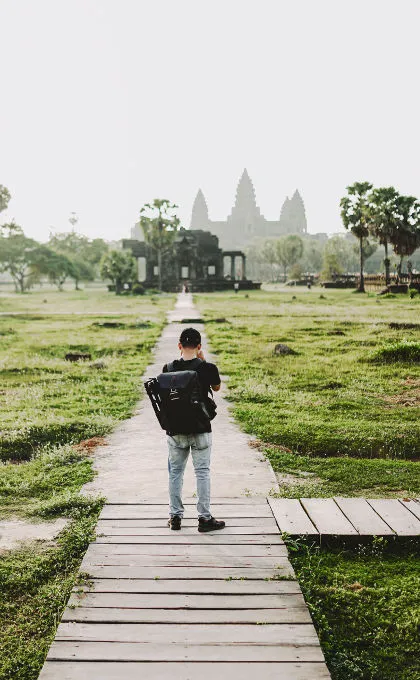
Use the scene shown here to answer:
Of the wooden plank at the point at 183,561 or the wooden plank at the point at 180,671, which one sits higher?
the wooden plank at the point at 183,561

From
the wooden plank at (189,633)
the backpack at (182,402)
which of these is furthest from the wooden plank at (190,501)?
the wooden plank at (189,633)

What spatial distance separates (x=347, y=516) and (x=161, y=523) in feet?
4.92

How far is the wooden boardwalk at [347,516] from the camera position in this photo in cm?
474

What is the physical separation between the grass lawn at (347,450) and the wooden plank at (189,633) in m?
0.28

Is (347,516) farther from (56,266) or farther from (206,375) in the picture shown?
(56,266)

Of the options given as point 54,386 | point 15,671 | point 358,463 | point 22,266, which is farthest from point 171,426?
point 22,266

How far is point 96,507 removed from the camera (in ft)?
17.7

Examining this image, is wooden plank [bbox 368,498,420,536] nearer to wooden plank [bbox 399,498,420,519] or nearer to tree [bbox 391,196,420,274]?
wooden plank [bbox 399,498,420,519]

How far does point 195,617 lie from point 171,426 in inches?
59.1

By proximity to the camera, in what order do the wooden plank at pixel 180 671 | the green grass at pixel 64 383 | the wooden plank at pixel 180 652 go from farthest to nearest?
the green grass at pixel 64 383 < the wooden plank at pixel 180 652 < the wooden plank at pixel 180 671

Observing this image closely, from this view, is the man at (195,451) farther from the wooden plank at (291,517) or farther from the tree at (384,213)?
the tree at (384,213)

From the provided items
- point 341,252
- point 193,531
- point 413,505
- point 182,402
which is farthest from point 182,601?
point 341,252

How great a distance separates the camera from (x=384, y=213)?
52438mm

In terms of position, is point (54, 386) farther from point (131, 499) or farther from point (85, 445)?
point (131, 499)
